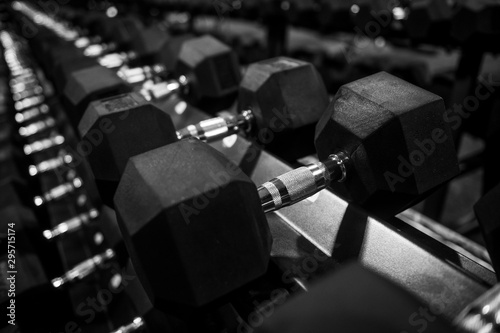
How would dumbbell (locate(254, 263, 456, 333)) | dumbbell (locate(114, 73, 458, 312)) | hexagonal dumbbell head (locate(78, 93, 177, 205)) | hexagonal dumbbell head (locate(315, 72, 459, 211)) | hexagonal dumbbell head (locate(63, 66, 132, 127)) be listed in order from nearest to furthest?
dumbbell (locate(254, 263, 456, 333))
dumbbell (locate(114, 73, 458, 312))
hexagonal dumbbell head (locate(315, 72, 459, 211))
hexagonal dumbbell head (locate(78, 93, 177, 205))
hexagonal dumbbell head (locate(63, 66, 132, 127))

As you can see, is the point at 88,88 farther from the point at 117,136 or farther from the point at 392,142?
the point at 392,142

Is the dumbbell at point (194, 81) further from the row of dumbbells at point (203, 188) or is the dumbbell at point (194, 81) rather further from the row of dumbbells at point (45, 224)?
the row of dumbbells at point (203, 188)

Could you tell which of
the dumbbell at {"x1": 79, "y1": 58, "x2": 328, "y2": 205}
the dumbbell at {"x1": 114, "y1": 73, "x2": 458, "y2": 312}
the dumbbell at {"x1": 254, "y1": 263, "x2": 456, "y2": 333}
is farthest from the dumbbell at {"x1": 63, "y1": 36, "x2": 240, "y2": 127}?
the dumbbell at {"x1": 254, "y1": 263, "x2": 456, "y2": 333}

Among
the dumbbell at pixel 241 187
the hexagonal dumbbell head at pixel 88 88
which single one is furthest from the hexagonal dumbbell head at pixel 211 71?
the dumbbell at pixel 241 187

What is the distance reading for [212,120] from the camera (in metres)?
0.66

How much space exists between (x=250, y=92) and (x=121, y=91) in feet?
1.14

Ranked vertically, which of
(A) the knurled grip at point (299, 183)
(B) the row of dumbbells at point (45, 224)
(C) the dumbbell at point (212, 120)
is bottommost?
(B) the row of dumbbells at point (45, 224)

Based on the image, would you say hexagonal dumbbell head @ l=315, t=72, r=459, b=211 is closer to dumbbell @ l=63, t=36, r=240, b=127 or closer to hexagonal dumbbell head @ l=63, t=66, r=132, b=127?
dumbbell @ l=63, t=36, r=240, b=127

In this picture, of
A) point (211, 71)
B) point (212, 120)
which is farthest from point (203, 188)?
point (211, 71)

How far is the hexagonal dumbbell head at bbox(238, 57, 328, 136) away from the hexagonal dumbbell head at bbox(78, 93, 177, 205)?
166 millimetres

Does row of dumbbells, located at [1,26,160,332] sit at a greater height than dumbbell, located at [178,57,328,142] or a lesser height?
lesser

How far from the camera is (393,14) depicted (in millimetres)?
1164

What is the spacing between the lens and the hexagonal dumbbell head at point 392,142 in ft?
1.46

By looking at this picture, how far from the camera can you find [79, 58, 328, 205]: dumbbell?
55cm
